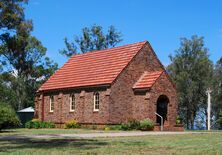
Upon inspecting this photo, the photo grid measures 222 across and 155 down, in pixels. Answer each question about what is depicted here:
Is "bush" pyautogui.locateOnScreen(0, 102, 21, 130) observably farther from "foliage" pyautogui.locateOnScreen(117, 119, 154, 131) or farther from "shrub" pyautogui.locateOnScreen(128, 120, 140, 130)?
"shrub" pyautogui.locateOnScreen(128, 120, 140, 130)

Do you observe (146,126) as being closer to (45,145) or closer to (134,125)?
(134,125)

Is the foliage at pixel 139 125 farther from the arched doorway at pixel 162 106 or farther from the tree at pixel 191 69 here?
the tree at pixel 191 69

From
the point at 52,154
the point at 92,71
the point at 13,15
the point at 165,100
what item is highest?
the point at 13,15

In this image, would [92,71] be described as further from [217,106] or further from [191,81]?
[217,106]

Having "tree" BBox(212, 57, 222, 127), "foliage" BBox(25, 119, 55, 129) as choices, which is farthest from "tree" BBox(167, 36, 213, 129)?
"foliage" BBox(25, 119, 55, 129)

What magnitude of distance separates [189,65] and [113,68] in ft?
82.5

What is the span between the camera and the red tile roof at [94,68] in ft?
141

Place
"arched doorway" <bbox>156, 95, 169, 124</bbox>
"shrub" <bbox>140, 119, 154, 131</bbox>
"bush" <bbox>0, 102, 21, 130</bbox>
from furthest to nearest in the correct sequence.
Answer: "arched doorway" <bbox>156, 95, 169, 124</bbox> → "shrub" <bbox>140, 119, 154, 131</bbox> → "bush" <bbox>0, 102, 21, 130</bbox>

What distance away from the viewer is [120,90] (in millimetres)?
41906

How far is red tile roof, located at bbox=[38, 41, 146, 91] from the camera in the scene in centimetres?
4306

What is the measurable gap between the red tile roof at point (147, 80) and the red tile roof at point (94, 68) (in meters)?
2.13

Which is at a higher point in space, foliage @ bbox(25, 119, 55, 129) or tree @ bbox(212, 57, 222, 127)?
tree @ bbox(212, 57, 222, 127)

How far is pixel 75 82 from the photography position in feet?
→ 154

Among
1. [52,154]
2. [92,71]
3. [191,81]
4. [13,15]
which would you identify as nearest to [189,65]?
[191,81]
